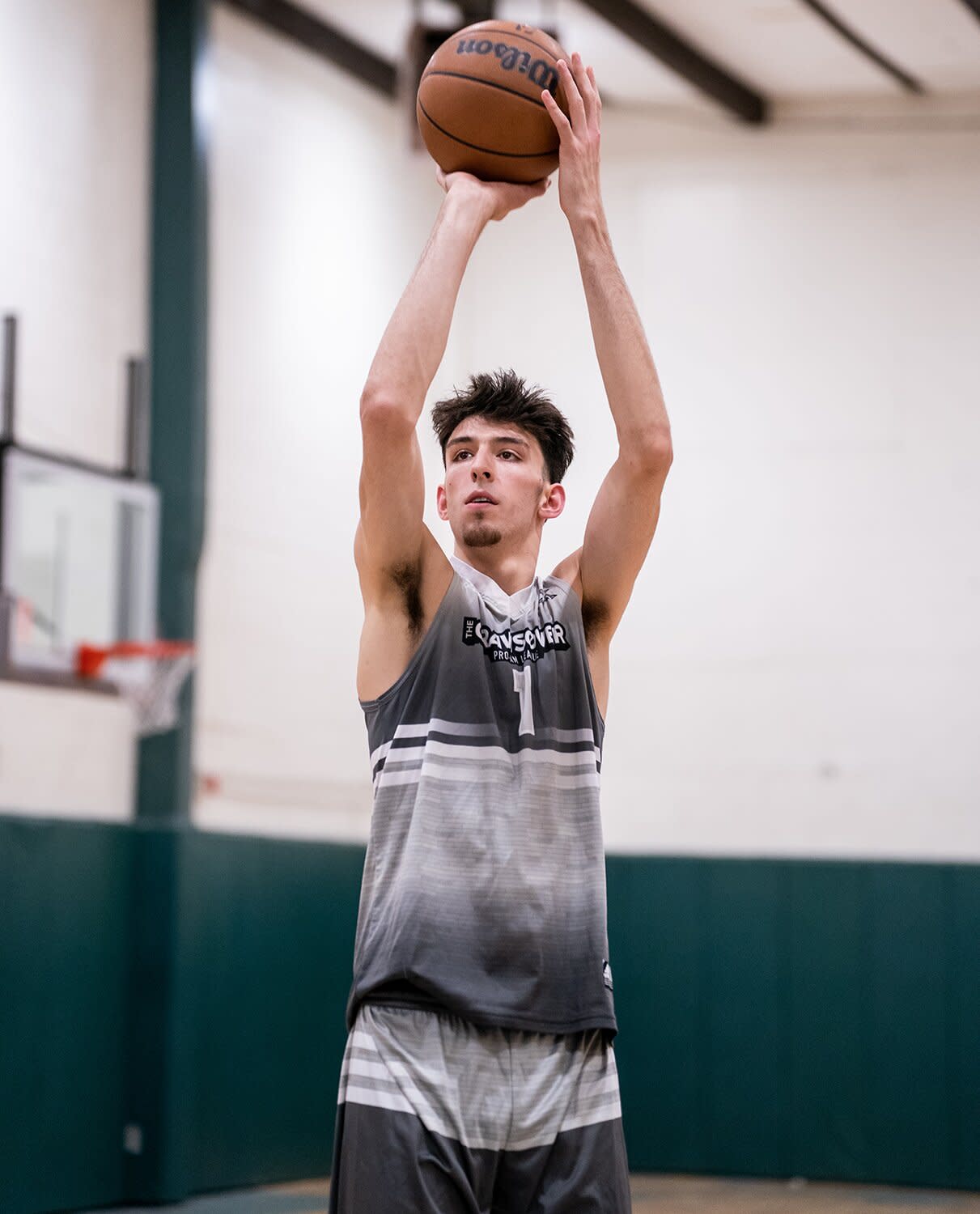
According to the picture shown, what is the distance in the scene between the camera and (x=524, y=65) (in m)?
3.01

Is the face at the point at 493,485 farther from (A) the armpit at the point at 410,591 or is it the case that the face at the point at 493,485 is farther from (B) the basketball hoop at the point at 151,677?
(B) the basketball hoop at the point at 151,677

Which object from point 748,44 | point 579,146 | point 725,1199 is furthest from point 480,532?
point 748,44

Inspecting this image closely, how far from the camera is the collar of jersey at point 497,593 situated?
8.60 ft

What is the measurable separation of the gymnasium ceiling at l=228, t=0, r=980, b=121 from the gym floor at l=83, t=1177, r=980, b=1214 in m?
5.08

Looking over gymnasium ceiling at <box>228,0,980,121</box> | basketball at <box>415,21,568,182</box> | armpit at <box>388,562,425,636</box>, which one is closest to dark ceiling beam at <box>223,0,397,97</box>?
gymnasium ceiling at <box>228,0,980,121</box>

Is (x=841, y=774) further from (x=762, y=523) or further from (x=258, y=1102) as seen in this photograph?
(x=258, y=1102)

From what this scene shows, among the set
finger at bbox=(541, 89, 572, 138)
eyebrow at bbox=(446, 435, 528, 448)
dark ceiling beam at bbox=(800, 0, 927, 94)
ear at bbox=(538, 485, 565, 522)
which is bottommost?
ear at bbox=(538, 485, 565, 522)

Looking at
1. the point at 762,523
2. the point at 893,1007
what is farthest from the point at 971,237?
the point at 893,1007

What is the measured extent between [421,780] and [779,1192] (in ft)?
17.8

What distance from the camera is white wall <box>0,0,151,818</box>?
20.3 ft

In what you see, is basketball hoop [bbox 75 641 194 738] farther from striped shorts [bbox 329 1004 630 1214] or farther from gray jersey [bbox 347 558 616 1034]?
striped shorts [bbox 329 1004 630 1214]

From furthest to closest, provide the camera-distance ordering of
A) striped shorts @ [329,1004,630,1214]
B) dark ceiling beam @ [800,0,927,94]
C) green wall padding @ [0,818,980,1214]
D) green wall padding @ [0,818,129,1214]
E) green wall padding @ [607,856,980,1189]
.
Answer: dark ceiling beam @ [800,0,927,94], green wall padding @ [607,856,980,1189], green wall padding @ [0,818,980,1214], green wall padding @ [0,818,129,1214], striped shorts @ [329,1004,630,1214]

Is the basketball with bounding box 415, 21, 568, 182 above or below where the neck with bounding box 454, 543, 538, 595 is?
above

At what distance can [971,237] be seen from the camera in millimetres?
8000
